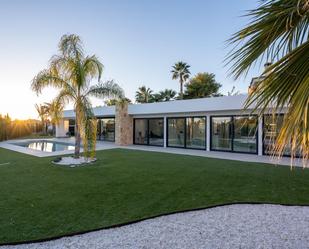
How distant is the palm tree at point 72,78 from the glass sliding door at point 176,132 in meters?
7.40

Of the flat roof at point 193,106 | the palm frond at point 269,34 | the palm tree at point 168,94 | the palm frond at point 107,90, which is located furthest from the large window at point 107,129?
the palm frond at point 269,34

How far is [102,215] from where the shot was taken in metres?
4.54

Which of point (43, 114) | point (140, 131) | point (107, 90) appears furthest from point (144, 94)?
point (107, 90)

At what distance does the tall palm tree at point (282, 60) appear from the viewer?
124 centimetres

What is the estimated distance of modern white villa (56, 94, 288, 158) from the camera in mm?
12938

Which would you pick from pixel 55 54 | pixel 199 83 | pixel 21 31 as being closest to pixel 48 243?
pixel 55 54

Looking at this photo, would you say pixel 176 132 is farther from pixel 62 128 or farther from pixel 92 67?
pixel 62 128

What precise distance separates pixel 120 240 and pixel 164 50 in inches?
551

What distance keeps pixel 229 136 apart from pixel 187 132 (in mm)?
2988

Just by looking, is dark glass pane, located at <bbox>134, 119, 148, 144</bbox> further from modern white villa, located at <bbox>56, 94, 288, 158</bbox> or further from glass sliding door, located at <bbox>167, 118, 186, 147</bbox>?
glass sliding door, located at <bbox>167, 118, 186, 147</bbox>

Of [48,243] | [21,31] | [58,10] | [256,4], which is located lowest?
[48,243]

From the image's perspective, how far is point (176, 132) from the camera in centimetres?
1636

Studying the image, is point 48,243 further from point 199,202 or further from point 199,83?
point 199,83

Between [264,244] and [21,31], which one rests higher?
[21,31]
